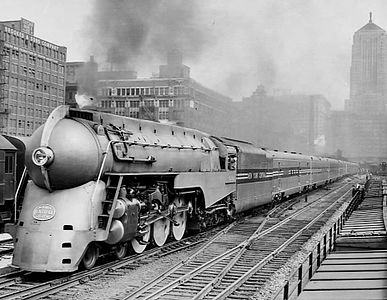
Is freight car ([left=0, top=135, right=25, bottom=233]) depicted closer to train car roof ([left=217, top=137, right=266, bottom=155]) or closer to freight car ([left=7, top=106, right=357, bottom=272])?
freight car ([left=7, top=106, right=357, bottom=272])

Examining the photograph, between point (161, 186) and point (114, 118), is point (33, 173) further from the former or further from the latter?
point (161, 186)

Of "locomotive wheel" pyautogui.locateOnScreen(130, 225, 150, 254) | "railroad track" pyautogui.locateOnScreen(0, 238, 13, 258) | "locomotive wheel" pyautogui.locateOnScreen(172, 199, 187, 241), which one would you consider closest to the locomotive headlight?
"locomotive wheel" pyautogui.locateOnScreen(130, 225, 150, 254)

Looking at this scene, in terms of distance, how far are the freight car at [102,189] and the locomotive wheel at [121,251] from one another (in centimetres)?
2

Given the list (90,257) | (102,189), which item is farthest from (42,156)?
(90,257)

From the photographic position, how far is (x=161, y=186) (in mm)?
13234

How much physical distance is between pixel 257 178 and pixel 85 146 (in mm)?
11918

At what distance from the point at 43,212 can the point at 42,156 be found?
1.08m

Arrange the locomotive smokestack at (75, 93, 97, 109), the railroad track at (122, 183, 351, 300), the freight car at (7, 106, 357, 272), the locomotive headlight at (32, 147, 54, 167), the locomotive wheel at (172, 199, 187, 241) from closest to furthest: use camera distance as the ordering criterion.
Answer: the railroad track at (122, 183, 351, 300), the freight car at (7, 106, 357, 272), the locomotive headlight at (32, 147, 54, 167), the locomotive smokestack at (75, 93, 97, 109), the locomotive wheel at (172, 199, 187, 241)

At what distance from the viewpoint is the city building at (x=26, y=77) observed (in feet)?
203

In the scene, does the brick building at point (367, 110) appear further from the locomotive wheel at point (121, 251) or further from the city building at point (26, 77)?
the locomotive wheel at point (121, 251)

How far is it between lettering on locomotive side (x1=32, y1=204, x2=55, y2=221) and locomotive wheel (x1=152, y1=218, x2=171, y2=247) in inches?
128

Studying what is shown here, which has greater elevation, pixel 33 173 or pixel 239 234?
pixel 33 173

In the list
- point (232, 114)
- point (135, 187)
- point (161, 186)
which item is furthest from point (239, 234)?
point (232, 114)

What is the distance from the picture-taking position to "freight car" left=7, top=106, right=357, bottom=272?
1003 centimetres
